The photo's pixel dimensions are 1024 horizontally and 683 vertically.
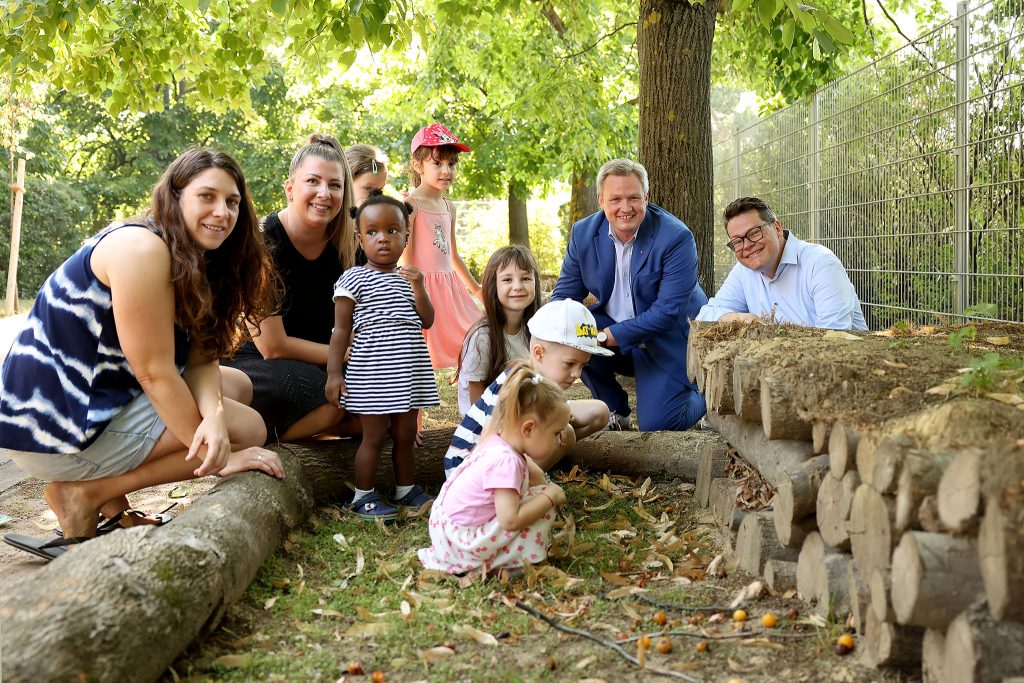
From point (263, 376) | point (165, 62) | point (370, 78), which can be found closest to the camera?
point (263, 376)

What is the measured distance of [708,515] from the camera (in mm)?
4438

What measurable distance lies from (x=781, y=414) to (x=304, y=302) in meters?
2.76

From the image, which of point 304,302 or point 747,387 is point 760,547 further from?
point 304,302

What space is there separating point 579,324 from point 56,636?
249cm

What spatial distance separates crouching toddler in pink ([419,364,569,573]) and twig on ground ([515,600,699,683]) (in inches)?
11.3

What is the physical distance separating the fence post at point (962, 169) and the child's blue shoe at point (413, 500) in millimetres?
3479

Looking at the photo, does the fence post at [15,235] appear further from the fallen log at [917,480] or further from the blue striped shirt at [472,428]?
the fallen log at [917,480]

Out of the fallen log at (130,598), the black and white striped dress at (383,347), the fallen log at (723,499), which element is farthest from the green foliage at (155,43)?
the fallen log at (130,598)

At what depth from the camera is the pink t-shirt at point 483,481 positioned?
3568 mm

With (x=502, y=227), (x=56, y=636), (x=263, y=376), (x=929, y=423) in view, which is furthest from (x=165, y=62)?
(x=502, y=227)

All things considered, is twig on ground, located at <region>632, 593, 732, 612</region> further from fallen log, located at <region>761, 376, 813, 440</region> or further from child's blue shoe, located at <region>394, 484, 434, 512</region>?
child's blue shoe, located at <region>394, 484, 434, 512</region>

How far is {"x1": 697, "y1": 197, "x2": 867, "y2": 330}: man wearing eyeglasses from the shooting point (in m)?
4.98

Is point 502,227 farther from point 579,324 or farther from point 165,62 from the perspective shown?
point 579,324

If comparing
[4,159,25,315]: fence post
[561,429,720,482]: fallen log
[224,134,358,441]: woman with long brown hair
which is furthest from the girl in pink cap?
[4,159,25,315]: fence post
